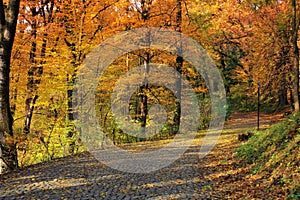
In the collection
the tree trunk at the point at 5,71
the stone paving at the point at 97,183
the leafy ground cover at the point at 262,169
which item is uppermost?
the tree trunk at the point at 5,71

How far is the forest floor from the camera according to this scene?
21.8 feet

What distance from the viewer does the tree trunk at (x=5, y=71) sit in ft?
30.3

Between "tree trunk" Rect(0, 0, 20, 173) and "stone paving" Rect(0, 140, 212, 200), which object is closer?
"stone paving" Rect(0, 140, 212, 200)

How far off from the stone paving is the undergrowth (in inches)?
56.9

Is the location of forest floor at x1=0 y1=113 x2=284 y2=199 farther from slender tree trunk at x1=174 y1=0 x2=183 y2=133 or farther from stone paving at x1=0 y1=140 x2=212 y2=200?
slender tree trunk at x1=174 y1=0 x2=183 y2=133

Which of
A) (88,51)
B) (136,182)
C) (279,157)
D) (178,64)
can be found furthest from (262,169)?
(178,64)

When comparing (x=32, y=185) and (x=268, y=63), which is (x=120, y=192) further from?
(x=268, y=63)

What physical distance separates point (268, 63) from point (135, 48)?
6.83 meters

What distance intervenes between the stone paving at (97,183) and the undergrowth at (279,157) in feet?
4.74

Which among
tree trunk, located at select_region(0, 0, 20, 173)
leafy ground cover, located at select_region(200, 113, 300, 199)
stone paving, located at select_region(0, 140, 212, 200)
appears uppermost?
tree trunk, located at select_region(0, 0, 20, 173)

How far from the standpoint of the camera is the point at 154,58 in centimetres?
1845

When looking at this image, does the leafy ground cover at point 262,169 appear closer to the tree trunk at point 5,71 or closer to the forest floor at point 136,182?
the forest floor at point 136,182

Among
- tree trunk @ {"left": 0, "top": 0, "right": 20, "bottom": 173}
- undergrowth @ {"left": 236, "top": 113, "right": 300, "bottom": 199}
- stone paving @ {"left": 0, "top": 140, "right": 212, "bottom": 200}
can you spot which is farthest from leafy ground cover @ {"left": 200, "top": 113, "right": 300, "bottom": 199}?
tree trunk @ {"left": 0, "top": 0, "right": 20, "bottom": 173}

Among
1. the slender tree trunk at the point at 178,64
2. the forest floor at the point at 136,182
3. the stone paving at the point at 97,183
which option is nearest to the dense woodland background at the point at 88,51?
the slender tree trunk at the point at 178,64
